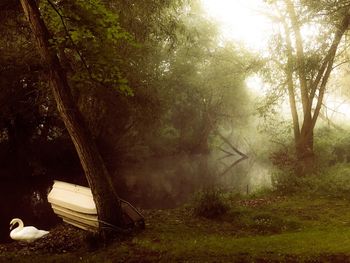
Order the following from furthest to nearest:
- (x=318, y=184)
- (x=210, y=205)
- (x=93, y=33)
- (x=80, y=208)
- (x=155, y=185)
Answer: (x=155, y=185) → (x=318, y=184) → (x=210, y=205) → (x=80, y=208) → (x=93, y=33)

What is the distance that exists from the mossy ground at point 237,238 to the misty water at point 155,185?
14.2 feet

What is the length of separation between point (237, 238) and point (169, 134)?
82.0ft

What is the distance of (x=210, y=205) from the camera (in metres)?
10.8

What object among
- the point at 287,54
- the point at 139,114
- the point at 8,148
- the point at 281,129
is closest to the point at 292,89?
the point at 287,54

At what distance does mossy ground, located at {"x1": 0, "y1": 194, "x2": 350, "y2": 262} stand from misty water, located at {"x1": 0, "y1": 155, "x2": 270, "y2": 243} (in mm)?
4338

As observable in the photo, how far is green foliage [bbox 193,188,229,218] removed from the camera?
1077cm

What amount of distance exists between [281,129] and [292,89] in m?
5.22

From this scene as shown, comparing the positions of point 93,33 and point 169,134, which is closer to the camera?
point 93,33

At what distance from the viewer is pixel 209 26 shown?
29.7 meters

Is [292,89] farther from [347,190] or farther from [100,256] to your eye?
[100,256]

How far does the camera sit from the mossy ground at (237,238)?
634 cm

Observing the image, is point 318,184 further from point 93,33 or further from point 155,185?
point 155,185

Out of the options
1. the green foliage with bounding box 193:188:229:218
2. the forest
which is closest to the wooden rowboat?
the forest

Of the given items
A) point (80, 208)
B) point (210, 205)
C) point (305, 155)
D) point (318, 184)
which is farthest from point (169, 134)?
point (80, 208)
